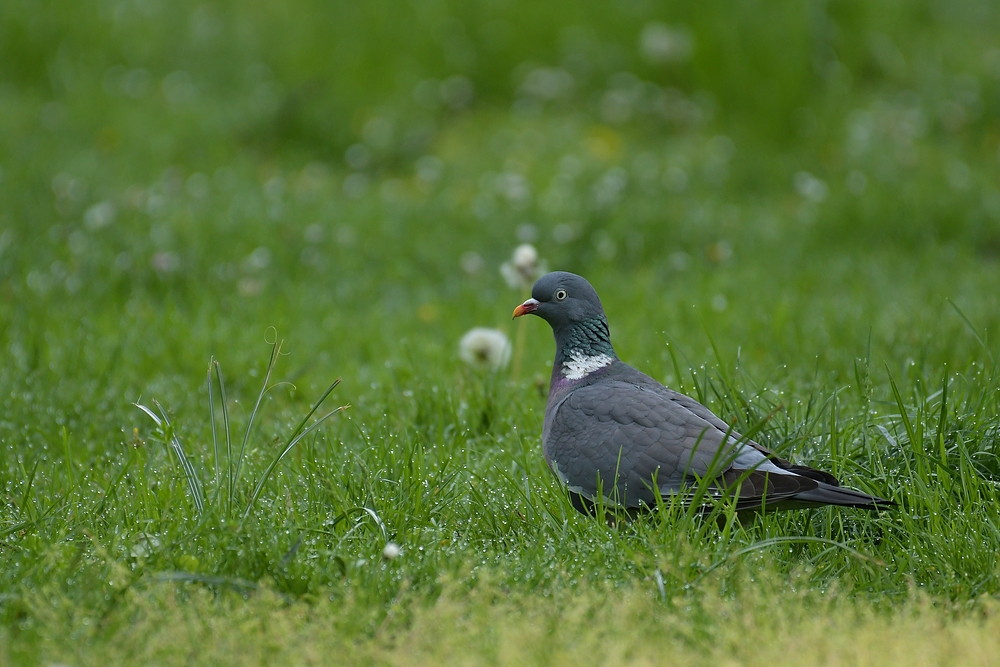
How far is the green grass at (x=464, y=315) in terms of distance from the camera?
2689mm

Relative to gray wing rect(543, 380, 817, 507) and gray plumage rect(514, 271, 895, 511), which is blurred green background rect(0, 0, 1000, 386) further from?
gray wing rect(543, 380, 817, 507)

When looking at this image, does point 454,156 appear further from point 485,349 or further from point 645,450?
point 645,450

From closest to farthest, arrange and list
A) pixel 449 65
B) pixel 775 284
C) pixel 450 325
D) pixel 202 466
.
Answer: pixel 202 466 → pixel 450 325 → pixel 775 284 → pixel 449 65

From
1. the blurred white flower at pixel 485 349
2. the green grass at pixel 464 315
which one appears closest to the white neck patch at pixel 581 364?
the green grass at pixel 464 315

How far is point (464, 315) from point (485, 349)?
38.6 inches

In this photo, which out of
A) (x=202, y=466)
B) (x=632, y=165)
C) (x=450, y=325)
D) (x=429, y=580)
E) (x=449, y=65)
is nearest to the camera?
(x=429, y=580)

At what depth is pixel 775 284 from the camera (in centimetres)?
→ 605

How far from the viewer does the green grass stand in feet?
8.82

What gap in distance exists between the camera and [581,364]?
3750 millimetres

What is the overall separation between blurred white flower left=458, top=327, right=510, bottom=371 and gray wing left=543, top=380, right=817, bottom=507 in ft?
3.99

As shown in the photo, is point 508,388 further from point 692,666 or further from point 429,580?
point 692,666

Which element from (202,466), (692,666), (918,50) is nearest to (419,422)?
(202,466)

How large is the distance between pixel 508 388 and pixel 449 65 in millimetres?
5515

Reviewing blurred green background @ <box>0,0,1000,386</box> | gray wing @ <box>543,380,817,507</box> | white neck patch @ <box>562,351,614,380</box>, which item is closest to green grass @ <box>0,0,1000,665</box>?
blurred green background @ <box>0,0,1000,386</box>
